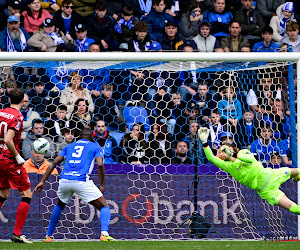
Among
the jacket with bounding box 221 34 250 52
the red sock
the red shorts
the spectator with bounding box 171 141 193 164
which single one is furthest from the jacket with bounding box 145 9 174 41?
the red sock

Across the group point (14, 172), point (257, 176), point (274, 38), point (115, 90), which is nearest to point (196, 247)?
point (257, 176)

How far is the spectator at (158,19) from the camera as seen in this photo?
42.6 feet

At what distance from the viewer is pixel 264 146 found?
9.84 metres

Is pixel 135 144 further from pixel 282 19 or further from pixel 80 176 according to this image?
pixel 282 19

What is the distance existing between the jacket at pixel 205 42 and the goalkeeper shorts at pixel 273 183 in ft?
15.4

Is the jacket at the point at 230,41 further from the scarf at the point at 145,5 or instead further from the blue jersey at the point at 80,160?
the blue jersey at the point at 80,160

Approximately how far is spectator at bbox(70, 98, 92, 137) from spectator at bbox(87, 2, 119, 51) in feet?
9.68

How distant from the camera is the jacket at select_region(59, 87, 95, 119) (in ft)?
31.9

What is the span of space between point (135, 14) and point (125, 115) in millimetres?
4205

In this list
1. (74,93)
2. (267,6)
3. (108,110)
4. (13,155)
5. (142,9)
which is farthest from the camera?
(267,6)

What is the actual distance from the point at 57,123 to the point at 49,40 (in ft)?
8.22

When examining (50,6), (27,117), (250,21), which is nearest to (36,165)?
(27,117)

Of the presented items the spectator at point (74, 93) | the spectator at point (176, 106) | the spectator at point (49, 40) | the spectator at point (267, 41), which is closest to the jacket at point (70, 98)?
the spectator at point (74, 93)

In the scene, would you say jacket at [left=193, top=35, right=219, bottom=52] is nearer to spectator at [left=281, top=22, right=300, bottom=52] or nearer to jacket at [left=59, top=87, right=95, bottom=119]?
spectator at [left=281, top=22, right=300, bottom=52]
